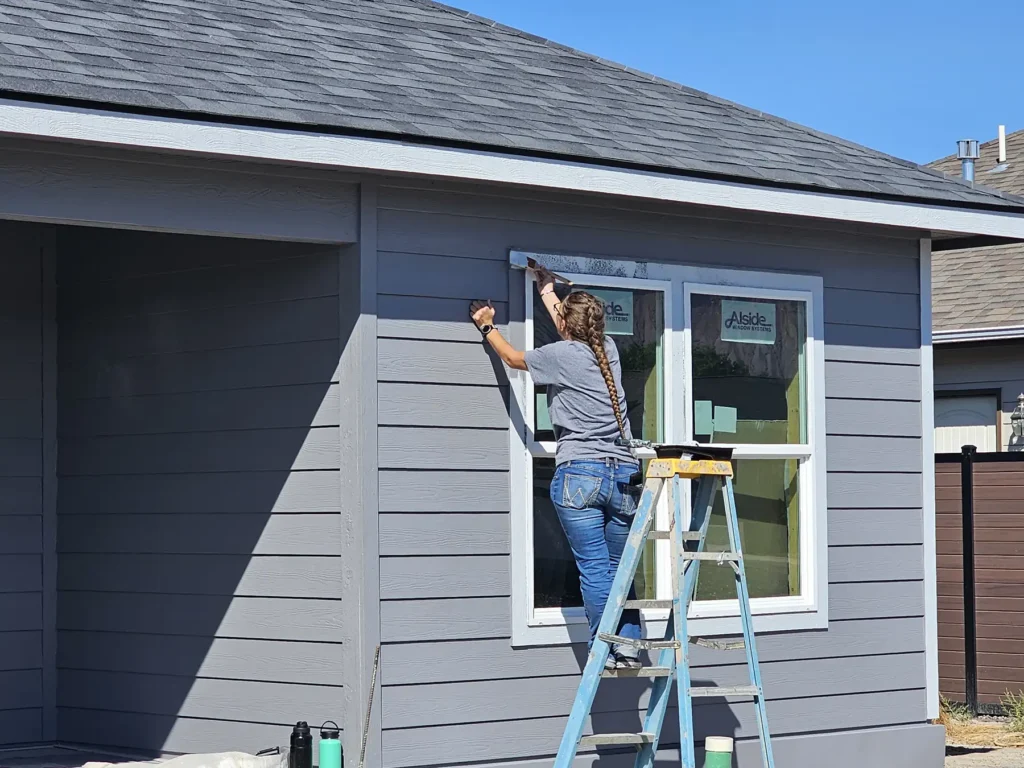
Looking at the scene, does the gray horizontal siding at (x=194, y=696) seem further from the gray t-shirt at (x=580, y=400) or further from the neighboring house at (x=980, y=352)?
the neighboring house at (x=980, y=352)

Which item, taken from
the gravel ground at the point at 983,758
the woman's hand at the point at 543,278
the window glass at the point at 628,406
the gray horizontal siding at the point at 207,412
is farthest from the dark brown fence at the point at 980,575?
the gray horizontal siding at the point at 207,412

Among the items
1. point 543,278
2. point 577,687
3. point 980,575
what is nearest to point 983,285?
point 980,575

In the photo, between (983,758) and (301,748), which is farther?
(983,758)

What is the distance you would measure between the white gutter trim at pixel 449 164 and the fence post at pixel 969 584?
8.40 ft

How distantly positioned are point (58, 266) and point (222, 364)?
1.51 meters

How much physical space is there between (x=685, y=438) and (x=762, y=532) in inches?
28.2

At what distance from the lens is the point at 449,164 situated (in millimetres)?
6434

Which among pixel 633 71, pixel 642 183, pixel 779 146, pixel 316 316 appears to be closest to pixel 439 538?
pixel 316 316

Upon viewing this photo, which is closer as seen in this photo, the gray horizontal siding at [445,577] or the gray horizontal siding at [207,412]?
the gray horizontal siding at [445,577]

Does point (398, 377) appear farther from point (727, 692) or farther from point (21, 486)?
point (21, 486)

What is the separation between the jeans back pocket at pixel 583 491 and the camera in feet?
21.4

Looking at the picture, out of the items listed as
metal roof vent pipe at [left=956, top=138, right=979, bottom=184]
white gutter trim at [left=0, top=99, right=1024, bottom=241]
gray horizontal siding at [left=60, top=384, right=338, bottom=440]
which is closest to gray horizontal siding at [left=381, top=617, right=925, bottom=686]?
gray horizontal siding at [left=60, top=384, right=338, bottom=440]

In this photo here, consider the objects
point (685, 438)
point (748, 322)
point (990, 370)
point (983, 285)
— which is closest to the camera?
point (685, 438)

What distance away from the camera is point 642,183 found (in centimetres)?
699
